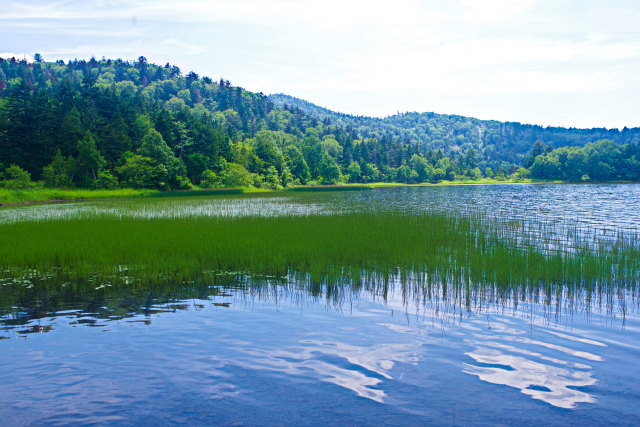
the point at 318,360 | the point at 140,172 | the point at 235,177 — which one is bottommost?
the point at 318,360

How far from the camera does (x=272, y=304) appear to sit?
12414mm

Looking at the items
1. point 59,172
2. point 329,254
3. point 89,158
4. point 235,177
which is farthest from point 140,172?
point 329,254

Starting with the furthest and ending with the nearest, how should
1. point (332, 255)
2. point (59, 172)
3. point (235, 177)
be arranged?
1. point (235, 177)
2. point (59, 172)
3. point (332, 255)

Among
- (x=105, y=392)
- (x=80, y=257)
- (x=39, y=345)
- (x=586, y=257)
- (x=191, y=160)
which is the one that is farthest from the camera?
(x=191, y=160)

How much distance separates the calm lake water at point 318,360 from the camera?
650 cm

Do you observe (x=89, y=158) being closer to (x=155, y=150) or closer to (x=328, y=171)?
(x=155, y=150)


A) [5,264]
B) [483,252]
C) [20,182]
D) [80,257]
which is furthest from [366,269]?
[20,182]

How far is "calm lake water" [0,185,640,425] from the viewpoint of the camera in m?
6.50

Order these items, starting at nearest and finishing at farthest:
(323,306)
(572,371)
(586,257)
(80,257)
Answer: (572,371), (323,306), (586,257), (80,257)

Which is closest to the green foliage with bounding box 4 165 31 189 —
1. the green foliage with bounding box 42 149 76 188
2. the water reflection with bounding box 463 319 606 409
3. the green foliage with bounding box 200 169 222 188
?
the green foliage with bounding box 42 149 76 188

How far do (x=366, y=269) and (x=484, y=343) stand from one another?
23.6 ft

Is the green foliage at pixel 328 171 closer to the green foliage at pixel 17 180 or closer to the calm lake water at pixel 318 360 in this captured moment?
the green foliage at pixel 17 180

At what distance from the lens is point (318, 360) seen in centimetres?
838

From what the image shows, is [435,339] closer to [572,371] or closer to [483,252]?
[572,371]
